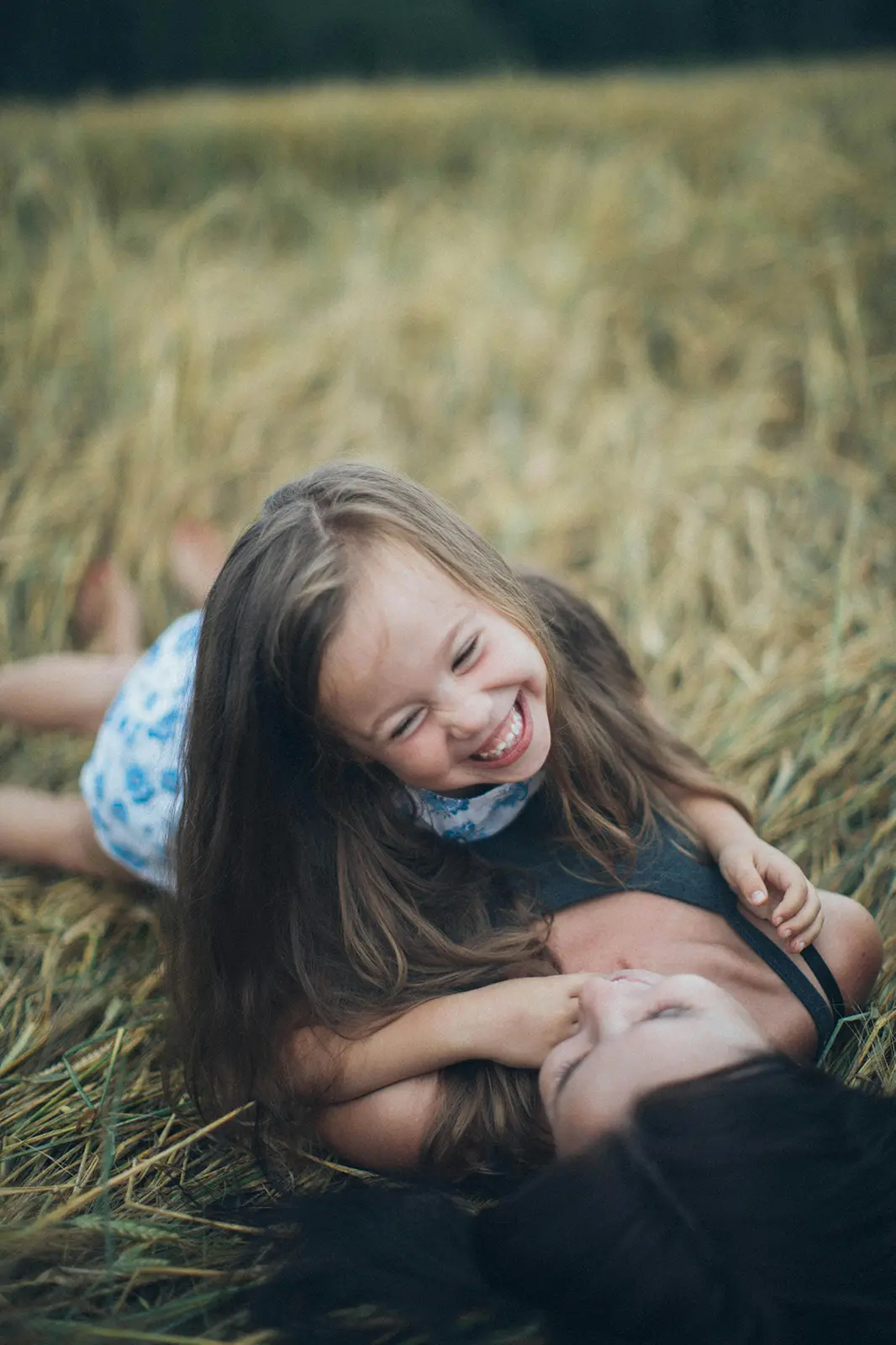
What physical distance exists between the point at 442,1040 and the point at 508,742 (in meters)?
0.42

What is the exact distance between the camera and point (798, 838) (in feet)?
6.57

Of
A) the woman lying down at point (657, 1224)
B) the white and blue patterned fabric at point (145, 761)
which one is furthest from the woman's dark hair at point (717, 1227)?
the white and blue patterned fabric at point (145, 761)

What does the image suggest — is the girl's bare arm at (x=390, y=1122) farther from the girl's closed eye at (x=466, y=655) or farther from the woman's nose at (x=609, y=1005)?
the girl's closed eye at (x=466, y=655)

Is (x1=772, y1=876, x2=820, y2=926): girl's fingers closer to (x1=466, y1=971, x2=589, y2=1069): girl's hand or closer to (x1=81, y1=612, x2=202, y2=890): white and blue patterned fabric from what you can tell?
(x1=466, y1=971, x2=589, y2=1069): girl's hand

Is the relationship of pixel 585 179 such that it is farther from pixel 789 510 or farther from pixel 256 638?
pixel 256 638

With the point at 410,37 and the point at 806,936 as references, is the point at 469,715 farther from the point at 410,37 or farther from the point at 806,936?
the point at 410,37

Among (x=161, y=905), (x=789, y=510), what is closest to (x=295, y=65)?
(x=789, y=510)

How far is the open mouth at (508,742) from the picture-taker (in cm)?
147

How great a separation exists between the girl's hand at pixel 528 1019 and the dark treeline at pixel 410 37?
4436 mm

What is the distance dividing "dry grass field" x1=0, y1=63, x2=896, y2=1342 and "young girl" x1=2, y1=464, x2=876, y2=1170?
24 centimetres

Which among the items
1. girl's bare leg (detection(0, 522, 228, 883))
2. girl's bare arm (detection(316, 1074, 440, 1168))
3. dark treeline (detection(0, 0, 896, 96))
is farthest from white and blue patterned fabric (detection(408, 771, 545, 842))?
dark treeline (detection(0, 0, 896, 96))

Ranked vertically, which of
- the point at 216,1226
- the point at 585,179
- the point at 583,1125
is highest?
the point at 585,179

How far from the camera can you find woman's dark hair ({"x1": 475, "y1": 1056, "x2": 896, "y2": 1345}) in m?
1.08

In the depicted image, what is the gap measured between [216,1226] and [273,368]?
2501 millimetres
